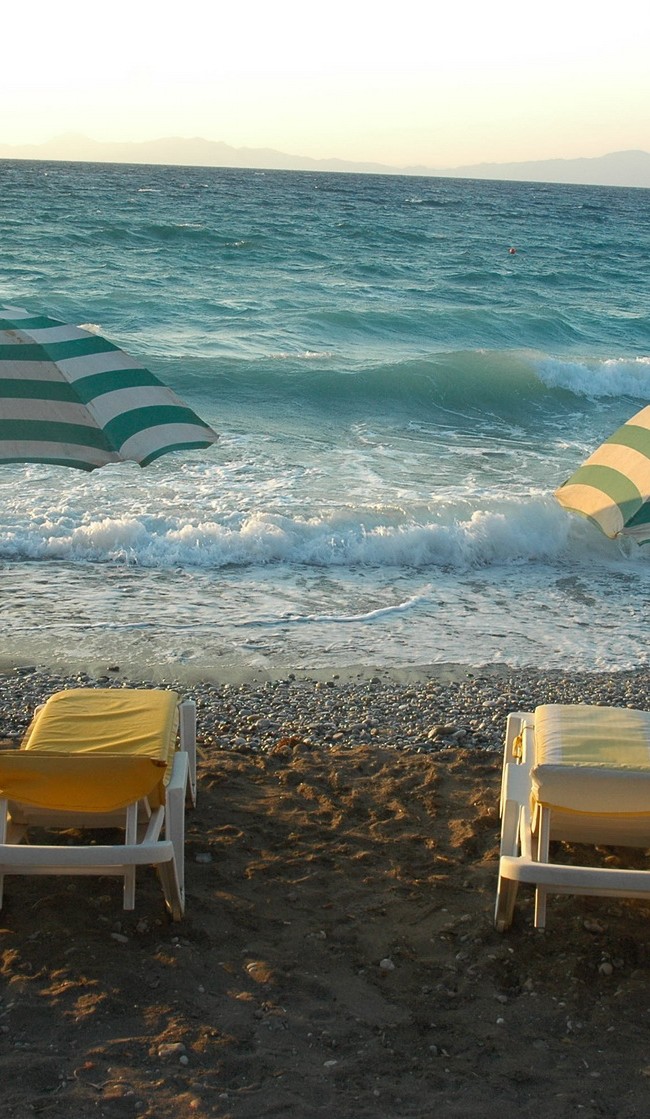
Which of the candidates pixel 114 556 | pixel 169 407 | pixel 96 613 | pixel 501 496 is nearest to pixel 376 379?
pixel 501 496

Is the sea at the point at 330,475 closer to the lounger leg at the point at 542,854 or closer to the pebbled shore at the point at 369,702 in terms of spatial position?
the pebbled shore at the point at 369,702

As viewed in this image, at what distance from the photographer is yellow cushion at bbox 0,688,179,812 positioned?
462 centimetres

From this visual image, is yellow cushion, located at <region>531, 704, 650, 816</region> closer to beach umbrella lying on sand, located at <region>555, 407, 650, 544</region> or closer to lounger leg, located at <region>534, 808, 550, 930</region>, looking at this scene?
lounger leg, located at <region>534, 808, 550, 930</region>

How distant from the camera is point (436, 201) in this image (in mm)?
71938

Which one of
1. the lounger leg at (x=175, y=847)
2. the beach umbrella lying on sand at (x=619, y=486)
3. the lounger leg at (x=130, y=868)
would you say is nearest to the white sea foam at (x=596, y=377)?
the beach umbrella lying on sand at (x=619, y=486)

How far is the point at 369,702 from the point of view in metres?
7.55

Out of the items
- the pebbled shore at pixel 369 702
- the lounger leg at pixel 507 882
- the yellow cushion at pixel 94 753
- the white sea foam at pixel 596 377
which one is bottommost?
the pebbled shore at pixel 369 702

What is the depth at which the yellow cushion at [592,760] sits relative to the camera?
465 cm

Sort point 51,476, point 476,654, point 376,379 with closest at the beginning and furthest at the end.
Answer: point 476,654, point 51,476, point 376,379

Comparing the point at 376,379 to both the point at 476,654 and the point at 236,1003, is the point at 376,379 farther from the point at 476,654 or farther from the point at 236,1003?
the point at 236,1003

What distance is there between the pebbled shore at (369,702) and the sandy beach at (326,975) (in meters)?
0.53

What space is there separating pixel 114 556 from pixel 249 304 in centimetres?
1630

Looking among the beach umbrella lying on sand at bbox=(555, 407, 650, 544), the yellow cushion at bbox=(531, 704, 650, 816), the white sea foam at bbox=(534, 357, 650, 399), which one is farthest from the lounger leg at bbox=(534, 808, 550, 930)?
the white sea foam at bbox=(534, 357, 650, 399)

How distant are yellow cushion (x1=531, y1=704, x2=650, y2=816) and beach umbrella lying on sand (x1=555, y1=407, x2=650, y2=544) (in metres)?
0.93
